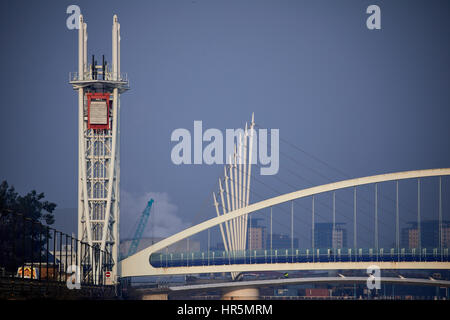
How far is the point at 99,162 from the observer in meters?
123

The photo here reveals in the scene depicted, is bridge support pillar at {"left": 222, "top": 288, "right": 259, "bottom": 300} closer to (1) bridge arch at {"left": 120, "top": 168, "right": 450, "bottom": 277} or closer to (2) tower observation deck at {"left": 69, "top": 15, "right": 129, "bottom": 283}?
(1) bridge arch at {"left": 120, "top": 168, "right": 450, "bottom": 277}

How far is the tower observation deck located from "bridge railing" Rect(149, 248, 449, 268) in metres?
15.4

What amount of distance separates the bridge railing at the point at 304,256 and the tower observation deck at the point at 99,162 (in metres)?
15.4

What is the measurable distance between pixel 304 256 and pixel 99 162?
3313cm

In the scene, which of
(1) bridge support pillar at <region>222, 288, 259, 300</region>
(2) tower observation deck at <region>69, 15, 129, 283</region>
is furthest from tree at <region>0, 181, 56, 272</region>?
(1) bridge support pillar at <region>222, 288, 259, 300</region>

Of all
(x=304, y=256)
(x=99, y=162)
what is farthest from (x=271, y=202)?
(x=99, y=162)

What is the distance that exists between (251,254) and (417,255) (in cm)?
2541

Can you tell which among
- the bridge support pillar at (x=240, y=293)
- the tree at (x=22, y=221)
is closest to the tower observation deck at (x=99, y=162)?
the tree at (x=22, y=221)

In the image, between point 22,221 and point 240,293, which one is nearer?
point 22,221

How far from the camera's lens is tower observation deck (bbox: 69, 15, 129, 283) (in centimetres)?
12025

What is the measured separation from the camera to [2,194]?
131750mm

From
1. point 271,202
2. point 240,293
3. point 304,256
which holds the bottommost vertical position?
point 240,293

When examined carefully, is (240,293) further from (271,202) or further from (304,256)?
(271,202)
